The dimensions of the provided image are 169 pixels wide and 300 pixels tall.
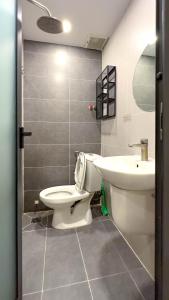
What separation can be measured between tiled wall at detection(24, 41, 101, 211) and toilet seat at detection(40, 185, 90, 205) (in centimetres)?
28

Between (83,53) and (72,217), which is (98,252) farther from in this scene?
(83,53)

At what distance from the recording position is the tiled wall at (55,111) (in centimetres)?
215

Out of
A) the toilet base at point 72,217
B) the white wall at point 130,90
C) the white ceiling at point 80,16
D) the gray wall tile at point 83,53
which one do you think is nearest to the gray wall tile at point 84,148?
the white wall at point 130,90

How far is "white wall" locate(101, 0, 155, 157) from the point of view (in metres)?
1.26

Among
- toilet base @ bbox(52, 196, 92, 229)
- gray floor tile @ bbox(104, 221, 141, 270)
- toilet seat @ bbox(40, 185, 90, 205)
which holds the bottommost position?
gray floor tile @ bbox(104, 221, 141, 270)

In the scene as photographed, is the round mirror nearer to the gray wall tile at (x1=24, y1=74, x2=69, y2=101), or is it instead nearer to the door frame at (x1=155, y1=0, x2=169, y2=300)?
the door frame at (x1=155, y1=0, x2=169, y2=300)

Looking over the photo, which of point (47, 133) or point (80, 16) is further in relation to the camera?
point (47, 133)

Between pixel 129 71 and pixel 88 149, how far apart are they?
115 centimetres

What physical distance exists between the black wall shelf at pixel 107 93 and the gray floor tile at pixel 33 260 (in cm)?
153

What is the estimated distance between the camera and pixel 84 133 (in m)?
2.34

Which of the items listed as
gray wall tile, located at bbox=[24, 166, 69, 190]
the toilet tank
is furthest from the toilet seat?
gray wall tile, located at bbox=[24, 166, 69, 190]

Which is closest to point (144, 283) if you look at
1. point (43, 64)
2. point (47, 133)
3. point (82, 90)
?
point (47, 133)

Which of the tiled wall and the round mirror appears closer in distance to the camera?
the round mirror

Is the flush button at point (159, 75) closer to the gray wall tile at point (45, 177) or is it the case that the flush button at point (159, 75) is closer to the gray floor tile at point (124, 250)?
the gray floor tile at point (124, 250)
